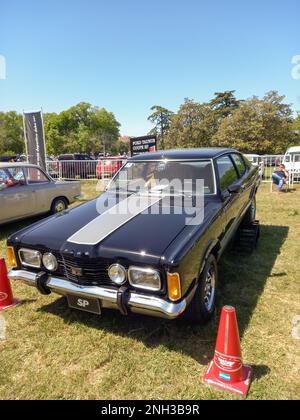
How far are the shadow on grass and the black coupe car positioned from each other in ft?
0.62

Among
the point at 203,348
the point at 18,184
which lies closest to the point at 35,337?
the point at 203,348

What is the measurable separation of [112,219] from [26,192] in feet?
13.6

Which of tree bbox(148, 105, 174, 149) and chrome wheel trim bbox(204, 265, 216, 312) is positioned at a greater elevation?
tree bbox(148, 105, 174, 149)

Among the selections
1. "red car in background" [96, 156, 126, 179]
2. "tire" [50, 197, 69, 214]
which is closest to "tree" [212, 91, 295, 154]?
"red car in background" [96, 156, 126, 179]

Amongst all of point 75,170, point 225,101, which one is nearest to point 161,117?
point 225,101

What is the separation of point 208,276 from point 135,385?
123 centimetres

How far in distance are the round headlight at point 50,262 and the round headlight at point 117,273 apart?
0.66 m

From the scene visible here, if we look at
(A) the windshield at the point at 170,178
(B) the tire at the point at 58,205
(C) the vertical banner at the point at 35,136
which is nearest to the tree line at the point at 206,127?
(C) the vertical banner at the point at 35,136

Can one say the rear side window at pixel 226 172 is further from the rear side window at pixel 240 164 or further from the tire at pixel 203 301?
the tire at pixel 203 301

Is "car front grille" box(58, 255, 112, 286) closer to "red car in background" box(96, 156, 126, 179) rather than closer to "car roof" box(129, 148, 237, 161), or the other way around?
"car roof" box(129, 148, 237, 161)

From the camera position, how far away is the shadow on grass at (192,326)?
102 inches

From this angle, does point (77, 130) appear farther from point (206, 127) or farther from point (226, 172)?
point (226, 172)

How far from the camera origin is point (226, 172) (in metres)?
4.04

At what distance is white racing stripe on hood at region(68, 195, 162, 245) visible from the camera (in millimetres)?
2629
